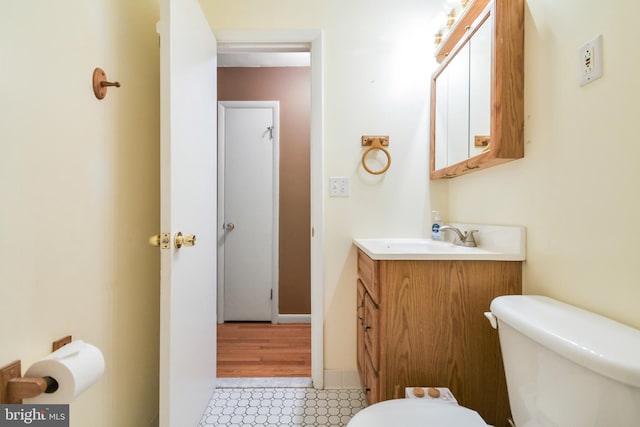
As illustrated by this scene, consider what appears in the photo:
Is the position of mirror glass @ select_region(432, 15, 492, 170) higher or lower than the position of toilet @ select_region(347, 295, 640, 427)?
higher

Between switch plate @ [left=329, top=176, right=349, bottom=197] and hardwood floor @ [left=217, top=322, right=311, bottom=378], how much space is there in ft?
3.70

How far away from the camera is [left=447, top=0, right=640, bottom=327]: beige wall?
0.73 meters

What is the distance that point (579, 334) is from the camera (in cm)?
63

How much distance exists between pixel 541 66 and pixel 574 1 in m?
0.18

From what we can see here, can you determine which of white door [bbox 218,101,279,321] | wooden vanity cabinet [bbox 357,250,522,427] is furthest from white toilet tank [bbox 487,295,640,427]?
white door [bbox 218,101,279,321]

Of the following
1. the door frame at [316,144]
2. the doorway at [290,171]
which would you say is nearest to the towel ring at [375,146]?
the door frame at [316,144]

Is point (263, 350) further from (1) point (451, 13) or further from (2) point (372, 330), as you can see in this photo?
(1) point (451, 13)

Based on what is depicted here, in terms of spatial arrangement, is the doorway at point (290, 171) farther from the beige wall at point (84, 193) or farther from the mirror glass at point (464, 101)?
the beige wall at point (84, 193)

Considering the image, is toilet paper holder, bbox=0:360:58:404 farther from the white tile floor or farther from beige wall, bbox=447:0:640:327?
beige wall, bbox=447:0:640:327

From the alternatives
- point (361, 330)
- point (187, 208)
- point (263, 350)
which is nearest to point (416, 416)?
point (361, 330)

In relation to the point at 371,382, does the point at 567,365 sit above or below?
above

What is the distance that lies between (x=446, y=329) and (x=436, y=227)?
63 cm

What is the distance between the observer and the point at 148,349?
1.25m

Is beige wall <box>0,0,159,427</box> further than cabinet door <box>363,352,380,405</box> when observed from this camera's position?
No
